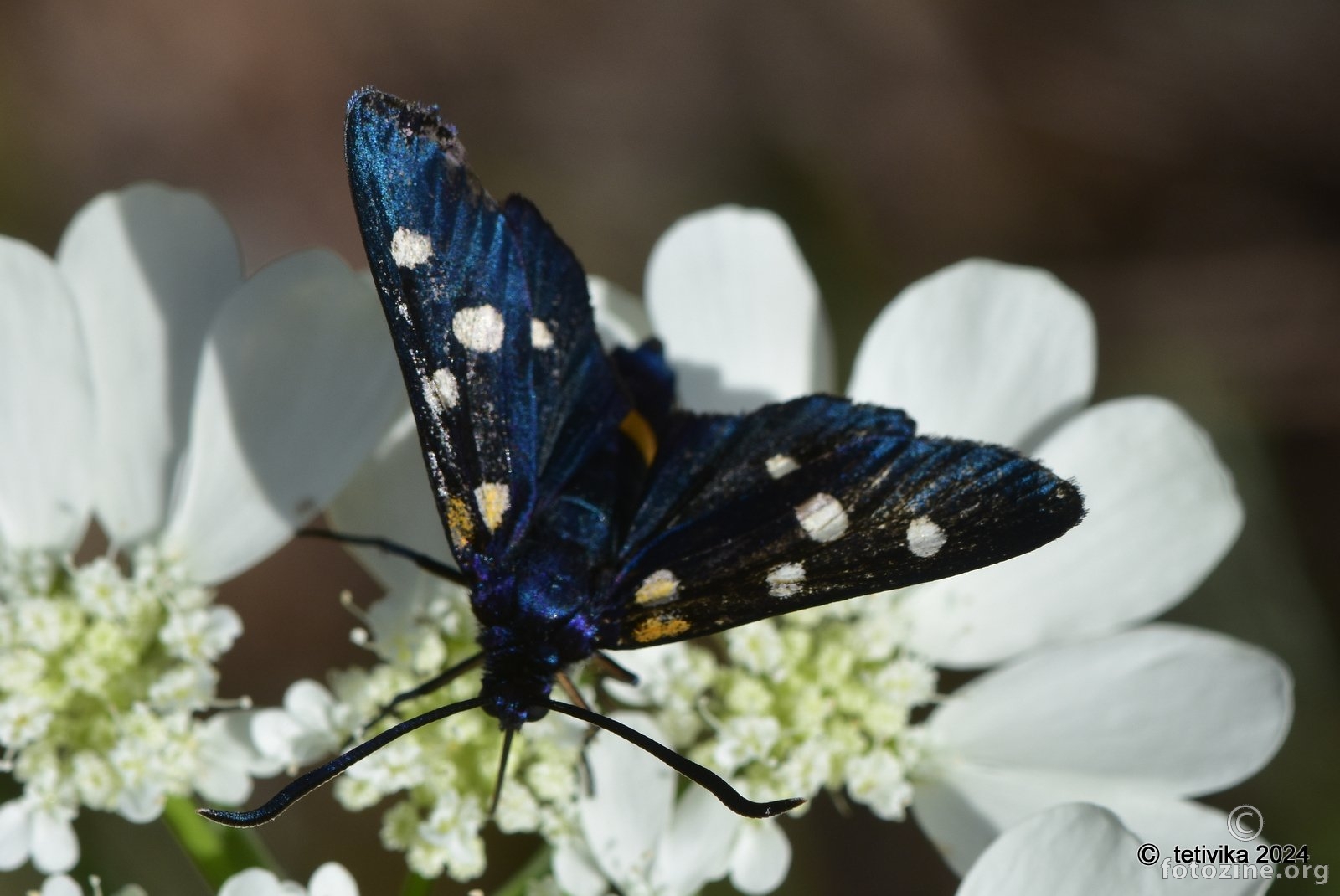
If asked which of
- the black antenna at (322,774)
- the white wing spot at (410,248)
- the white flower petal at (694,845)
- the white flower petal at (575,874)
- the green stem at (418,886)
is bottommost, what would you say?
the white flower petal at (694,845)

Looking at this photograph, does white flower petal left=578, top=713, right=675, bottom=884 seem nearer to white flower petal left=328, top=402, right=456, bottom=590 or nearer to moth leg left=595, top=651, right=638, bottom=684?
moth leg left=595, top=651, right=638, bottom=684

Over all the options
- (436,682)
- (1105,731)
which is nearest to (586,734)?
(436,682)

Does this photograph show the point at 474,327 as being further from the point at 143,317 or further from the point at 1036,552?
the point at 1036,552

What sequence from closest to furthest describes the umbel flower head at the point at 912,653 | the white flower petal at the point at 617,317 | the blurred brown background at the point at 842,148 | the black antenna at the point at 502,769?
the black antenna at the point at 502,769 → the umbel flower head at the point at 912,653 → the white flower petal at the point at 617,317 → the blurred brown background at the point at 842,148

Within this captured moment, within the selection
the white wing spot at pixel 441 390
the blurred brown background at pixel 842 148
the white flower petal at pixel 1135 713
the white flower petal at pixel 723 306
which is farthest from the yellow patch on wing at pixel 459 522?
the blurred brown background at pixel 842 148

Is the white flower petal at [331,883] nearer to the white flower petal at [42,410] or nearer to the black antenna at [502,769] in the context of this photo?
the black antenna at [502,769]

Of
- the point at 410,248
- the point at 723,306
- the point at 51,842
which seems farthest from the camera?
the point at 723,306

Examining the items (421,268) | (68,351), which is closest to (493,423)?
(421,268)
